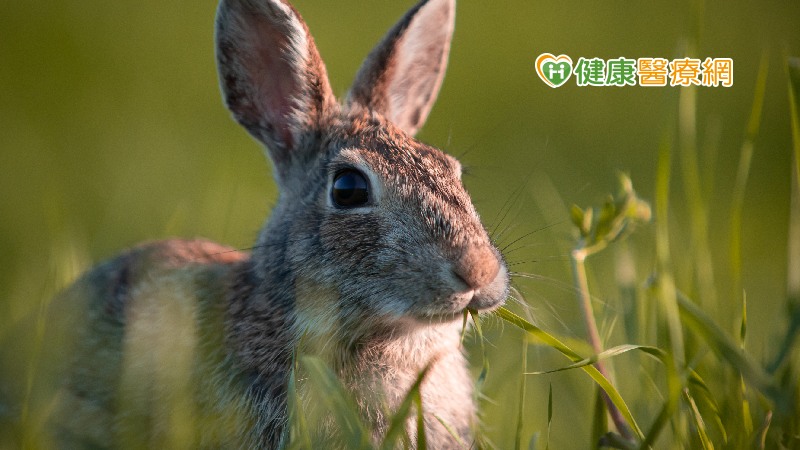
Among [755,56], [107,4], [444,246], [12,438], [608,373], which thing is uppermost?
[107,4]

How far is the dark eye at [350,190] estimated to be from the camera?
148 inches

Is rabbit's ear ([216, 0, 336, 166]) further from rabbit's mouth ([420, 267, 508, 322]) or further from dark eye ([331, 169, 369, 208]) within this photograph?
rabbit's mouth ([420, 267, 508, 322])

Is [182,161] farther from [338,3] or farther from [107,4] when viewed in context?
[338,3]

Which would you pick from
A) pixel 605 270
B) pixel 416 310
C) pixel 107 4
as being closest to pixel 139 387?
pixel 416 310

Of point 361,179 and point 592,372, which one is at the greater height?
point 361,179

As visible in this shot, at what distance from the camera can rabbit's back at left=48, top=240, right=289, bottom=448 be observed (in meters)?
3.71

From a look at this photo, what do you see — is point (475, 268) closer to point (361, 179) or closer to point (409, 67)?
point (361, 179)

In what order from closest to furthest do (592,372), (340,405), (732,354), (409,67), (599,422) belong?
1. (732,354)
2. (340,405)
3. (592,372)
4. (599,422)
5. (409,67)

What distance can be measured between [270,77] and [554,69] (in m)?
1.80

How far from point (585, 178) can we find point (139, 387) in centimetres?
437

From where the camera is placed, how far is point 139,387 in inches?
155

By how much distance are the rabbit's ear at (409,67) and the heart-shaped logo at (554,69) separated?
23.7 inches

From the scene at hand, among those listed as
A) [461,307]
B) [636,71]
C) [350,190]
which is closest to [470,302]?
[461,307]

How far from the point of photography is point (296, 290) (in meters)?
3.79
